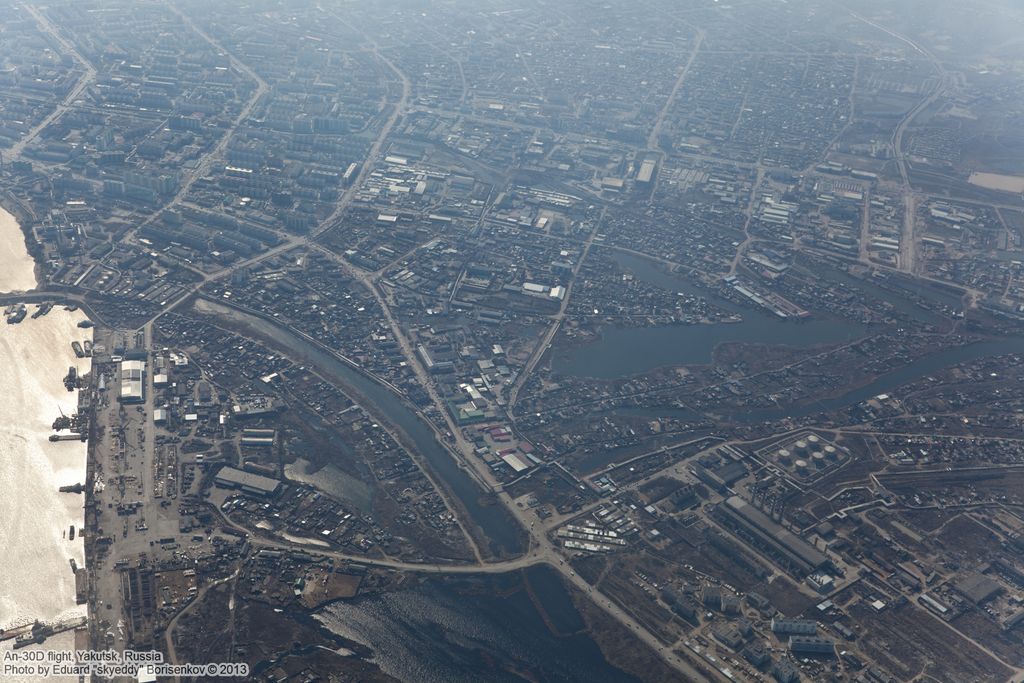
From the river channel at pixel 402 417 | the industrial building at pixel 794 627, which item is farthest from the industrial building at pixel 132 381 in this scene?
the industrial building at pixel 794 627

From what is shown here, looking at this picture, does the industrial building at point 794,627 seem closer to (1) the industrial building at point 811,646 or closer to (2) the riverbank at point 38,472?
(1) the industrial building at point 811,646

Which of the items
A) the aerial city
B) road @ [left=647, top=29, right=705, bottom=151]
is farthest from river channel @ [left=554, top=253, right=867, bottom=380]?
road @ [left=647, top=29, right=705, bottom=151]

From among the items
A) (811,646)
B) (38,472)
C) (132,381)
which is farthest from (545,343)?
(38,472)

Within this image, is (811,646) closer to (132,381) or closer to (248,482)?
(248,482)

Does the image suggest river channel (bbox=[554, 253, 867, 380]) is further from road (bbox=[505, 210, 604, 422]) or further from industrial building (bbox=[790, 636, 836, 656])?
industrial building (bbox=[790, 636, 836, 656])

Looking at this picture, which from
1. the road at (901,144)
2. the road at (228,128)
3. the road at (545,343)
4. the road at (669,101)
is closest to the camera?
the road at (545,343)

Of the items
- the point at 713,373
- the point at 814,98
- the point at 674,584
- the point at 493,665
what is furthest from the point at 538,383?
the point at 814,98
